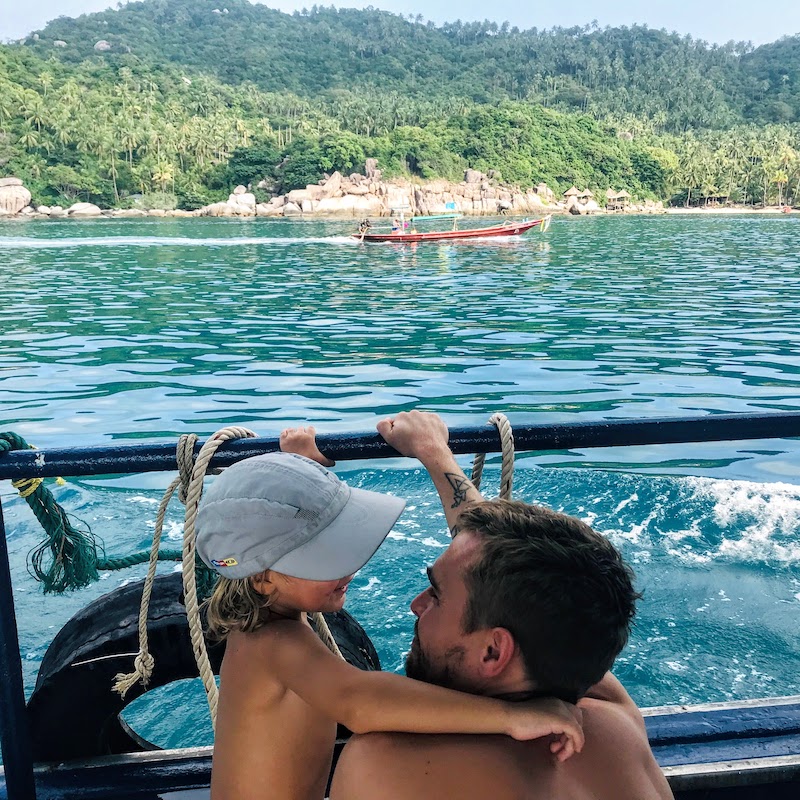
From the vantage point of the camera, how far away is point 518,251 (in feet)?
103

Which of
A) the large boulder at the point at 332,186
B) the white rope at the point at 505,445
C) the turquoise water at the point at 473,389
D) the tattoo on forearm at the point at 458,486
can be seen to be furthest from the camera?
the large boulder at the point at 332,186

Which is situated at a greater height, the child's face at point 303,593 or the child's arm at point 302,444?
the child's arm at point 302,444

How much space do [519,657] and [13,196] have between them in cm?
7066

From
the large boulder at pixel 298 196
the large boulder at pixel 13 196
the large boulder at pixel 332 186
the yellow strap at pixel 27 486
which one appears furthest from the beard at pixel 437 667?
the large boulder at pixel 332 186

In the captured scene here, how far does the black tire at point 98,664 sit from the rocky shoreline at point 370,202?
222 ft

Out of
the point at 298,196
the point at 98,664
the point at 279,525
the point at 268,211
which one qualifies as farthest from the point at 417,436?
the point at 298,196

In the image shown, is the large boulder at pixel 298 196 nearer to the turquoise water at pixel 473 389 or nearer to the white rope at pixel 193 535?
the turquoise water at pixel 473 389

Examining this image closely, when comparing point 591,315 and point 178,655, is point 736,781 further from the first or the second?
point 591,315

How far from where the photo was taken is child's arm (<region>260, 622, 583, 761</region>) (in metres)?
1.16

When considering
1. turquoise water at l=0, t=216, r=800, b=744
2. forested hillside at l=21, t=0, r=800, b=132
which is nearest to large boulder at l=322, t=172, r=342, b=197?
turquoise water at l=0, t=216, r=800, b=744

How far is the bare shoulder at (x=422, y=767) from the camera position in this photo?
1089mm

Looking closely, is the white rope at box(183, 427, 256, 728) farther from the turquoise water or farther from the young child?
the turquoise water

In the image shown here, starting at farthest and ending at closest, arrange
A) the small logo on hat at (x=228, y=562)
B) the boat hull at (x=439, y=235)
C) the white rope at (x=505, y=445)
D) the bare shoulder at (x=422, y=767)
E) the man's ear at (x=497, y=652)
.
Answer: the boat hull at (x=439, y=235) → the white rope at (x=505, y=445) → the small logo on hat at (x=228, y=562) → the man's ear at (x=497, y=652) → the bare shoulder at (x=422, y=767)

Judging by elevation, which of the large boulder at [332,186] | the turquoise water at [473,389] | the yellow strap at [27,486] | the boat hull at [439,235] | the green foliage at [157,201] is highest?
the large boulder at [332,186]
